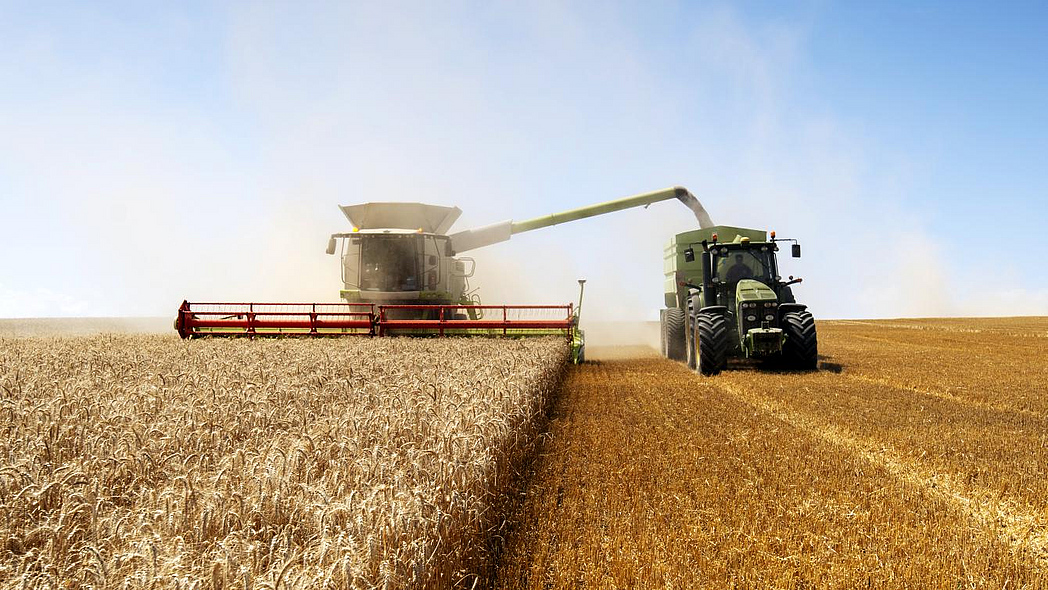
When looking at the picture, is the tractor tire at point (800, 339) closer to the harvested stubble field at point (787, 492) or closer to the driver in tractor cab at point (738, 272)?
the driver in tractor cab at point (738, 272)

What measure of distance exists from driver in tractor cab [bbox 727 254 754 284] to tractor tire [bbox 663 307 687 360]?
2.09m

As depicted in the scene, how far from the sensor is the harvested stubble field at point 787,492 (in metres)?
3.67

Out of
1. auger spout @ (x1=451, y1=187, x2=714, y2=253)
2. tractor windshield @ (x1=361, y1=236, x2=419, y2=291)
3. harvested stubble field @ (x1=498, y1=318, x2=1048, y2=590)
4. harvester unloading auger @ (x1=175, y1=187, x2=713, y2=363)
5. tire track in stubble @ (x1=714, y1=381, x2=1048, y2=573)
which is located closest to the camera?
harvested stubble field @ (x1=498, y1=318, x2=1048, y2=590)

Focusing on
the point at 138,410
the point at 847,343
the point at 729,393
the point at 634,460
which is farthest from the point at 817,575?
the point at 847,343

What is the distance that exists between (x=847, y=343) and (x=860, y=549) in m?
18.0

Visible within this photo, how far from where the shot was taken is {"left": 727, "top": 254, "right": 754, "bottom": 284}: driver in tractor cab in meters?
12.5

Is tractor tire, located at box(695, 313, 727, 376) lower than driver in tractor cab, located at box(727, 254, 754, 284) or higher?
lower

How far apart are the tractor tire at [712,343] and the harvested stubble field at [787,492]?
5.34 feet

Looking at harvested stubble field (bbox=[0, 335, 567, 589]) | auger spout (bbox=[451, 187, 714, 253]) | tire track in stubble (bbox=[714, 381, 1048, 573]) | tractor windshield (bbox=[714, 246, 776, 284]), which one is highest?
auger spout (bbox=[451, 187, 714, 253])

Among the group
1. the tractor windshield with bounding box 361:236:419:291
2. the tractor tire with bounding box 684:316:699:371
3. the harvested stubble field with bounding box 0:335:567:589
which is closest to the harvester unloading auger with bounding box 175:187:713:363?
the tractor windshield with bounding box 361:236:419:291

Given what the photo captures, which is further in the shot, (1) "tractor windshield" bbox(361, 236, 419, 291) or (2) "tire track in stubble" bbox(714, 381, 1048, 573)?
(1) "tractor windshield" bbox(361, 236, 419, 291)

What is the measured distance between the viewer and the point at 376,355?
31.3ft

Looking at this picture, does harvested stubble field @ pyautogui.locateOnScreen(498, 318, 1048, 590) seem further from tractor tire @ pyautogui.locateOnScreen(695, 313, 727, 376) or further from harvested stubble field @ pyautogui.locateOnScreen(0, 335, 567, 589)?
tractor tire @ pyautogui.locateOnScreen(695, 313, 727, 376)

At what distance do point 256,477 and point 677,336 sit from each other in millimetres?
12274
